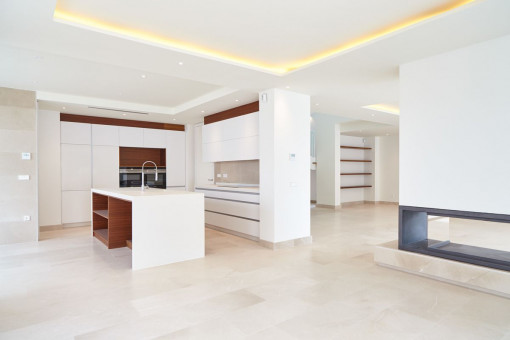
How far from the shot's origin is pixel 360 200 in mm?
11812

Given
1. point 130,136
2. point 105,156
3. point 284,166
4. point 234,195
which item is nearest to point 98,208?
point 105,156

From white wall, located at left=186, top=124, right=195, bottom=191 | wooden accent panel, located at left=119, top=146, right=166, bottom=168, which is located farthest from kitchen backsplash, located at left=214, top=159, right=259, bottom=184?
wooden accent panel, located at left=119, top=146, right=166, bottom=168

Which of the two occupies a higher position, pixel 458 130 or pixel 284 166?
pixel 458 130

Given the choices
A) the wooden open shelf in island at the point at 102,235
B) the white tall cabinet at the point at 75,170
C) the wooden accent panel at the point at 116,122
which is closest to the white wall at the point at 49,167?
the white tall cabinet at the point at 75,170

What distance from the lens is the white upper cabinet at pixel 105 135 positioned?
7395 millimetres

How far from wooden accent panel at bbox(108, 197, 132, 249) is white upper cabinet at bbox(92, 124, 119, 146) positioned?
10.2ft

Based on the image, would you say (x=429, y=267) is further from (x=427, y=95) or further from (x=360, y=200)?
(x=360, y=200)

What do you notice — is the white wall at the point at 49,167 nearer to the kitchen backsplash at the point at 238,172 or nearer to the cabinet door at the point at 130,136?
the cabinet door at the point at 130,136

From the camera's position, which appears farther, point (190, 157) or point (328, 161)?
point (328, 161)

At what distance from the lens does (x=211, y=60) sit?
384 centimetres

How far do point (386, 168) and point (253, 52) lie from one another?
9217 millimetres

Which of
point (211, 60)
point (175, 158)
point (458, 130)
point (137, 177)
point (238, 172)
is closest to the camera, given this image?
point (458, 130)

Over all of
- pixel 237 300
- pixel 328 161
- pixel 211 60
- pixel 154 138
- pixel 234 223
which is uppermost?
pixel 211 60

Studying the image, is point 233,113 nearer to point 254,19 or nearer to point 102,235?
point 102,235
